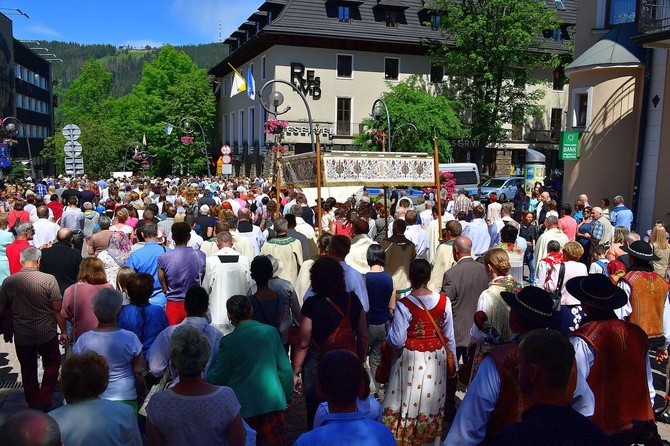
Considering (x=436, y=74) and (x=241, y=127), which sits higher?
A: (x=436, y=74)

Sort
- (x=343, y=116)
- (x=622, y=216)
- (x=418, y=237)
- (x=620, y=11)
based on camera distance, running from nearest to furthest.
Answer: (x=418, y=237) → (x=622, y=216) → (x=620, y=11) → (x=343, y=116)

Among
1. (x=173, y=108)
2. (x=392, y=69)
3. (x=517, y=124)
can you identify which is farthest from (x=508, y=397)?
(x=173, y=108)

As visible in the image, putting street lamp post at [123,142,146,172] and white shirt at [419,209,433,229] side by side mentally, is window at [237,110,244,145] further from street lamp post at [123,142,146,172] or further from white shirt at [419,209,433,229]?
white shirt at [419,209,433,229]

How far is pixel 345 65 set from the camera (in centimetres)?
4222

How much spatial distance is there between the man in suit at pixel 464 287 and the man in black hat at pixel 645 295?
132 centimetres

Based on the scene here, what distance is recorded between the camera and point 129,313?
535cm

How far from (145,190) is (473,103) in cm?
2756

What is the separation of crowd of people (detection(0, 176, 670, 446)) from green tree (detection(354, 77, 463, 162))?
26.3m

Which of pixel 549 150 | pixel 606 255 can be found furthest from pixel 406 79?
pixel 606 255

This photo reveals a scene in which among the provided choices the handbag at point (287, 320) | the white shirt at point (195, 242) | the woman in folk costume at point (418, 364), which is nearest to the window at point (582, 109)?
the white shirt at point (195, 242)

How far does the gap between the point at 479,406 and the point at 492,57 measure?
122 feet

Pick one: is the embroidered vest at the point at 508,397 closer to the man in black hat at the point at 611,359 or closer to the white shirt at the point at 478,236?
the man in black hat at the point at 611,359

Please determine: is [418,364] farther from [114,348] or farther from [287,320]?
[114,348]

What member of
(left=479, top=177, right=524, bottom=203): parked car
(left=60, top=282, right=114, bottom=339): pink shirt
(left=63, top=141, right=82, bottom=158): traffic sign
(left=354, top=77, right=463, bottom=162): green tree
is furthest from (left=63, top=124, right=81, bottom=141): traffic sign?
(left=479, top=177, right=524, bottom=203): parked car
